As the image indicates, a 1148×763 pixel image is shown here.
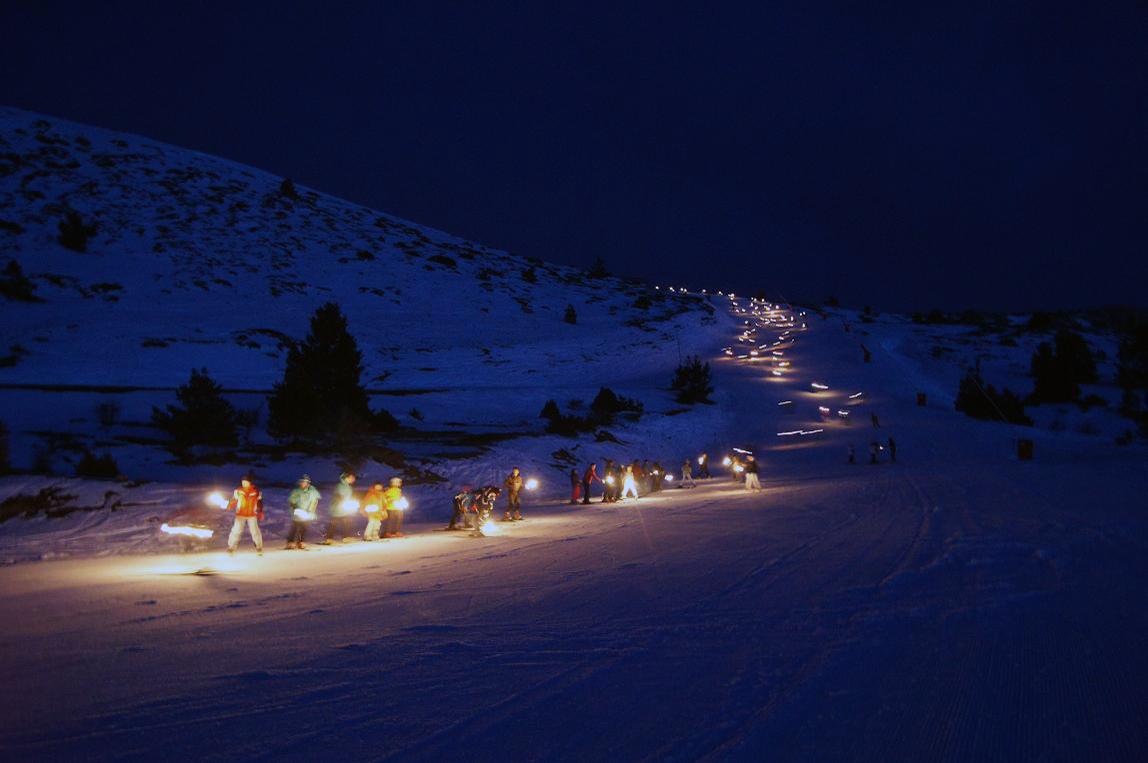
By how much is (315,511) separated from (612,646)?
10421mm

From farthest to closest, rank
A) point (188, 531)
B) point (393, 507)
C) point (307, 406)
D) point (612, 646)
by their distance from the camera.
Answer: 1. point (307, 406)
2. point (393, 507)
3. point (188, 531)
4. point (612, 646)

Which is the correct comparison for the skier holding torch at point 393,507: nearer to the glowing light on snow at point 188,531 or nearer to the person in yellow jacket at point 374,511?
the person in yellow jacket at point 374,511

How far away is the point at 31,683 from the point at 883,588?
7.76 meters

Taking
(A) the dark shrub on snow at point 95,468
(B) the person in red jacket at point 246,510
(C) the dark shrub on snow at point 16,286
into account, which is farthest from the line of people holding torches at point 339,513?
(C) the dark shrub on snow at point 16,286

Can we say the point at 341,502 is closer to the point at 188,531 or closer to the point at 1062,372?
the point at 188,531

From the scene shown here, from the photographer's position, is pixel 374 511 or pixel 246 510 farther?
pixel 374 511

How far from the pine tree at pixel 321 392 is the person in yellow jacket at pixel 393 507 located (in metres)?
9.11

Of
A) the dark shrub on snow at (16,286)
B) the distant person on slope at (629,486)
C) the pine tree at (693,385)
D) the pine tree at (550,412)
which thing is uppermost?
the dark shrub on snow at (16,286)

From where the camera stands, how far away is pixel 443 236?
10238 cm

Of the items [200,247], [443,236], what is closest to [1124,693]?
[200,247]

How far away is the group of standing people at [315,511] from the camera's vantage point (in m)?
12.4

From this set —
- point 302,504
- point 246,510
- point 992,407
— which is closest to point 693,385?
point 992,407

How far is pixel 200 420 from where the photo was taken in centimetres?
2253

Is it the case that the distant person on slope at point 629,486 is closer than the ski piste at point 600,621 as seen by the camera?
No
